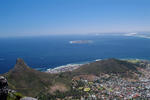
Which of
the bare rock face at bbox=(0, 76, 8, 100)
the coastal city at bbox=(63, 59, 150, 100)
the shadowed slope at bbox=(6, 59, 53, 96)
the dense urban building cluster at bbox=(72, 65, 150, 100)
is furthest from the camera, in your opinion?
the shadowed slope at bbox=(6, 59, 53, 96)

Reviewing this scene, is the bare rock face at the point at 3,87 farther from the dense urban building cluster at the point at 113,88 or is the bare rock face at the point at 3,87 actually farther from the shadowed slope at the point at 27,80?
the shadowed slope at the point at 27,80

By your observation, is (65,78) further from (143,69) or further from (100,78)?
(143,69)

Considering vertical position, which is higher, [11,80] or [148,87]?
[11,80]

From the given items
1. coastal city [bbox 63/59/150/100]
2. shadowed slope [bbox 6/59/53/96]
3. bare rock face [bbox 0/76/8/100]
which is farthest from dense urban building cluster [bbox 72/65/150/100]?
bare rock face [bbox 0/76/8/100]

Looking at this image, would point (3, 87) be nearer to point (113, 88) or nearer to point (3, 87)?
point (3, 87)

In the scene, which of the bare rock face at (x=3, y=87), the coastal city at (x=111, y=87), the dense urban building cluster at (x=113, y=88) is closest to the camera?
the bare rock face at (x=3, y=87)

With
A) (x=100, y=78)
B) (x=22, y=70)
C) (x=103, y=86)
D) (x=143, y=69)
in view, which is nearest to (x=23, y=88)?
(x=22, y=70)

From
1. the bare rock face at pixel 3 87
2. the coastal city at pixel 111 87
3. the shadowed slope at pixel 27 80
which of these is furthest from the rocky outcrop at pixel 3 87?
the shadowed slope at pixel 27 80

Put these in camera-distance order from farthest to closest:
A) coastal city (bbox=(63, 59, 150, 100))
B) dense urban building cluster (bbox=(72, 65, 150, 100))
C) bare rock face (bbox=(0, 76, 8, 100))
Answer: dense urban building cluster (bbox=(72, 65, 150, 100)) → coastal city (bbox=(63, 59, 150, 100)) → bare rock face (bbox=(0, 76, 8, 100))

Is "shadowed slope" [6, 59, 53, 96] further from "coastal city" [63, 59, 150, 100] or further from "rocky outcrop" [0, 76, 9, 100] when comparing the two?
"rocky outcrop" [0, 76, 9, 100]

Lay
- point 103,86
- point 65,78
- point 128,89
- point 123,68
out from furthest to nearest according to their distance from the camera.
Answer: point 123,68
point 65,78
point 103,86
point 128,89

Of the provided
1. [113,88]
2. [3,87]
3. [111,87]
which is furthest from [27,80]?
[3,87]
